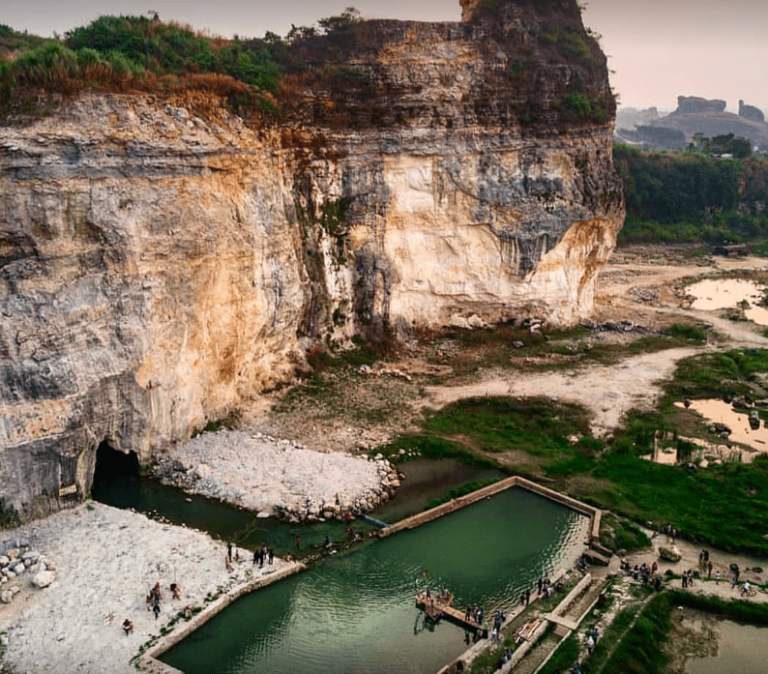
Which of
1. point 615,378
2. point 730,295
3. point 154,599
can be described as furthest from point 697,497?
point 730,295

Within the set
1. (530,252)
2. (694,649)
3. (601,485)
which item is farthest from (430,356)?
(694,649)

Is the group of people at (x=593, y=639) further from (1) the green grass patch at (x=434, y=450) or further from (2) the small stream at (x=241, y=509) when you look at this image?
(1) the green grass patch at (x=434, y=450)

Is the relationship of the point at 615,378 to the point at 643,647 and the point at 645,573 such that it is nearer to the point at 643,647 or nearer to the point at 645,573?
the point at 645,573

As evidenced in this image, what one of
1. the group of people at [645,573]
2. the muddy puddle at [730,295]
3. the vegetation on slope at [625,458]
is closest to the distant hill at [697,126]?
the muddy puddle at [730,295]

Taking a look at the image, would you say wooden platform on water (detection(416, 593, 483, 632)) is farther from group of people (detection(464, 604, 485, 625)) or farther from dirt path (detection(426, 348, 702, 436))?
dirt path (detection(426, 348, 702, 436))

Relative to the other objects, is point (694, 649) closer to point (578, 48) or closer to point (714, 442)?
point (714, 442)
